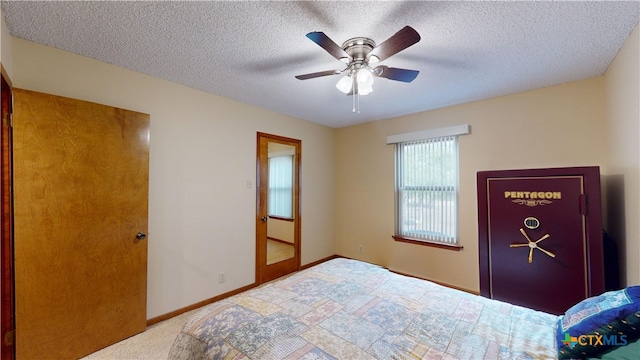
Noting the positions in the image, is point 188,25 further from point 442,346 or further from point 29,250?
point 442,346

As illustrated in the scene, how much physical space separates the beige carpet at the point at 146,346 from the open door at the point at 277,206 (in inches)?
47.0

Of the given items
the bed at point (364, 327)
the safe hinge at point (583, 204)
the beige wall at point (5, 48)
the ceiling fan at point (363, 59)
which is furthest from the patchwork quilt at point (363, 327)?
the beige wall at point (5, 48)

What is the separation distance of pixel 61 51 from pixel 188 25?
3.96 ft

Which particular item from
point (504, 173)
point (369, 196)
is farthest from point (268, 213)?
point (504, 173)

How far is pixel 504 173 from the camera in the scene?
243cm

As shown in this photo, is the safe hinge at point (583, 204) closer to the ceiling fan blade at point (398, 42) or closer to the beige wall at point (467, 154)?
the beige wall at point (467, 154)

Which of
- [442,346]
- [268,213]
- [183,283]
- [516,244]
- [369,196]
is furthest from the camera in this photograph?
Answer: [369,196]

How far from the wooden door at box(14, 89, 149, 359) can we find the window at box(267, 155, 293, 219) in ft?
5.15

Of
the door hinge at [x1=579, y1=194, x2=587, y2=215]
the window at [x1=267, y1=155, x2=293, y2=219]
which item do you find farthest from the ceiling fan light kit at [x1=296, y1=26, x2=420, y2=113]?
the window at [x1=267, y1=155, x2=293, y2=219]

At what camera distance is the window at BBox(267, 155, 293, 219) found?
358 cm

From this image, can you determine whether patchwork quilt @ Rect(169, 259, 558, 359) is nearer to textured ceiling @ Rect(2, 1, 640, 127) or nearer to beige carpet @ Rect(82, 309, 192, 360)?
beige carpet @ Rect(82, 309, 192, 360)

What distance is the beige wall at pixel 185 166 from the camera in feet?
6.72

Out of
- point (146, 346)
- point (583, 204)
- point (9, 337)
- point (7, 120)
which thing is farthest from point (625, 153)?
point (9, 337)

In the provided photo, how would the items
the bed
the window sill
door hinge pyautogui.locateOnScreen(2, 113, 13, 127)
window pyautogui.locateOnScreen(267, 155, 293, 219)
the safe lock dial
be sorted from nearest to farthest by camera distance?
1. the bed
2. door hinge pyautogui.locateOnScreen(2, 113, 13, 127)
3. the safe lock dial
4. the window sill
5. window pyautogui.locateOnScreen(267, 155, 293, 219)
